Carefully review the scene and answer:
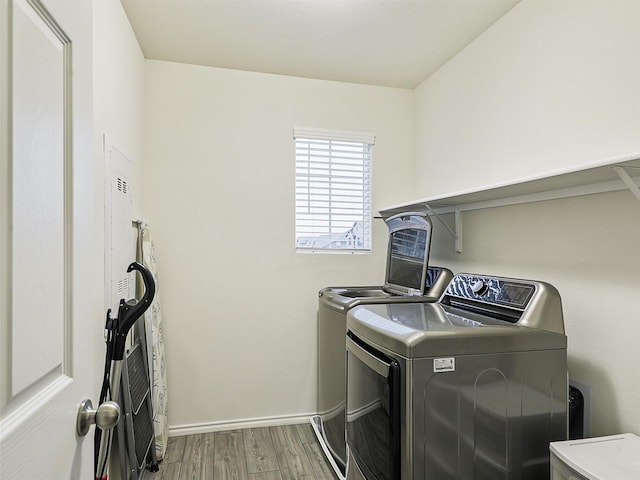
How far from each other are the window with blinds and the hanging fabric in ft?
3.37

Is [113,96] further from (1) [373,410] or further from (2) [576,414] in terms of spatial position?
(2) [576,414]

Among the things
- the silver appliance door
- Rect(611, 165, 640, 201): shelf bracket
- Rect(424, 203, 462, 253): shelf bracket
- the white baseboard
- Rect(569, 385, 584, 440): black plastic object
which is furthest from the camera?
the white baseboard

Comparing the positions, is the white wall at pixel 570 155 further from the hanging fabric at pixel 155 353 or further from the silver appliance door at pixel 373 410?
the hanging fabric at pixel 155 353

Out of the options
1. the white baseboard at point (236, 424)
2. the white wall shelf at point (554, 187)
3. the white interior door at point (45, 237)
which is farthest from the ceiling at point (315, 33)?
the white baseboard at point (236, 424)

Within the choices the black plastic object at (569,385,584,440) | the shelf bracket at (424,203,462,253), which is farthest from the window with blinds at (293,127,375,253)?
the black plastic object at (569,385,584,440)

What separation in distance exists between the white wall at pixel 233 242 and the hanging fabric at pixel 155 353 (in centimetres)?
25

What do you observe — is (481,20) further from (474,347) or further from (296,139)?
(474,347)

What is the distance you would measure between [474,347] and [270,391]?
190cm

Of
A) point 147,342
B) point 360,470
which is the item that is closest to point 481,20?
point 360,470

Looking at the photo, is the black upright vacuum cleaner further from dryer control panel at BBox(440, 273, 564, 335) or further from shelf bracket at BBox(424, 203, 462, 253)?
shelf bracket at BBox(424, 203, 462, 253)

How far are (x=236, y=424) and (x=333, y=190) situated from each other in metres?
1.80

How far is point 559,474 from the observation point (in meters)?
1.24

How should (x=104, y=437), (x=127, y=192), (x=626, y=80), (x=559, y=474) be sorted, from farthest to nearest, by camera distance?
(x=127, y=192), (x=104, y=437), (x=626, y=80), (x=559, y=474)

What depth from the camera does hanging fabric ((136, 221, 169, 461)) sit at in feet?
7.84
